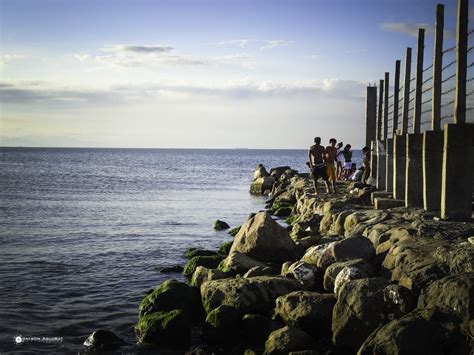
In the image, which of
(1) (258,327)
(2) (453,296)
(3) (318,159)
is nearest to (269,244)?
(1) (258,327)

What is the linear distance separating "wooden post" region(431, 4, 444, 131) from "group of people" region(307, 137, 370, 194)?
5.07 meters

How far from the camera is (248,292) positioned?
8.50m

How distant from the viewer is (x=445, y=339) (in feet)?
20.6

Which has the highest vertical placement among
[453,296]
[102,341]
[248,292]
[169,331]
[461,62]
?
[461,62]

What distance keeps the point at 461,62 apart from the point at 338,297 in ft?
17.9

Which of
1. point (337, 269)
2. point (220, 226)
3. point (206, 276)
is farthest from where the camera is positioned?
point (220, 226)

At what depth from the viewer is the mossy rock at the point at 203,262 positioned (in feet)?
39.7

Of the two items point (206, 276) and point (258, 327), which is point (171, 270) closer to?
point (206, 276)

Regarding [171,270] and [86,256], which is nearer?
[171,270]

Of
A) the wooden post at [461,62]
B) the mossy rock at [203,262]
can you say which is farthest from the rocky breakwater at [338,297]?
the wooden post at [461,62]

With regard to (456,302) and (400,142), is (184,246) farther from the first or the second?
(456,302)

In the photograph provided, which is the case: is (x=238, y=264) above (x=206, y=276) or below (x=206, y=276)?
above

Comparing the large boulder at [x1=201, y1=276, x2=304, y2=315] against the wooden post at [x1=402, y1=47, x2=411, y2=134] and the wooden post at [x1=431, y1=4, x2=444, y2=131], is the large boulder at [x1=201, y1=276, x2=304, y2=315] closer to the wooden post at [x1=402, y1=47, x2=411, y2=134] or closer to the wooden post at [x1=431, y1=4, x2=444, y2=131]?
the wooden post at [x1=431, y1=4, x2=444, y2=131]

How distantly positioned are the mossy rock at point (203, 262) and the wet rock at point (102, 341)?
12.8 ft
